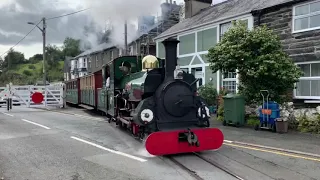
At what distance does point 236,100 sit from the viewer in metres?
11.4

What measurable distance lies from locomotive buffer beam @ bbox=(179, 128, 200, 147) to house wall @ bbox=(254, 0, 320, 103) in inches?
289

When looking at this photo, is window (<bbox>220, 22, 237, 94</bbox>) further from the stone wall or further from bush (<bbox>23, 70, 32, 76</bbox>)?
bush (<bbox>23, 70, 32, 76</bbox>)

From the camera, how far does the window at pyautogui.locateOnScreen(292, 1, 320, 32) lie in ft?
39.7

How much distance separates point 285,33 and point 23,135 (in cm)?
1078

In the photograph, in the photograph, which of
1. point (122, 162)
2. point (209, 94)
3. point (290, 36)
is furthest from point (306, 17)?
point (122, 162)

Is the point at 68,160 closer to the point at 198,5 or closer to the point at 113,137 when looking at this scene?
the point at 113,137

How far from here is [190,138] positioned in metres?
6.76

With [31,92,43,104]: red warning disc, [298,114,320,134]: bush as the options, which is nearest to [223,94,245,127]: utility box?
[298,114,320,134]: bush

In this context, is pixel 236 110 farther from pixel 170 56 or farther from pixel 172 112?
pixel 170 56

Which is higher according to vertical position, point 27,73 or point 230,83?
point 27,73

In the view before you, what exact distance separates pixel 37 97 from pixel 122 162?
57.2 feet

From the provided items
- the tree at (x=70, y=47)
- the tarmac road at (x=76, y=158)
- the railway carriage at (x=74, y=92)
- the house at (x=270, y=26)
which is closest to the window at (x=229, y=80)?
the house at (x=270, y=26)

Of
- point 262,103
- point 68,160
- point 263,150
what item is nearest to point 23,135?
point 68,160

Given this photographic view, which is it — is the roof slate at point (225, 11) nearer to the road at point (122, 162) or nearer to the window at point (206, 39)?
the window at point (206, 39)
